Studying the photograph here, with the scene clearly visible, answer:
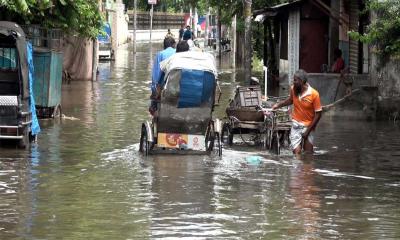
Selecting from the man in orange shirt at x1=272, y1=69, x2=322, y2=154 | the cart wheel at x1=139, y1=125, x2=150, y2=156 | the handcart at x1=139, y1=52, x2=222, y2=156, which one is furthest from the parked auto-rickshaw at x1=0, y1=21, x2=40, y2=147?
the man in orange shirt at x1=272, y1=69, x2=322, y2=154

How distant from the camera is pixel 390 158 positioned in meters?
14.5

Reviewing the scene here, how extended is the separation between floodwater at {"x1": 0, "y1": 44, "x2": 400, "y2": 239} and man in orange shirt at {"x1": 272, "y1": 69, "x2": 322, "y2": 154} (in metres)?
0.38

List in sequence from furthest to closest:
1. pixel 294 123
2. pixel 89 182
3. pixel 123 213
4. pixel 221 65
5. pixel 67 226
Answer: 1. pixel 221 65
2. pixel 294 123
3. pixel 89 182
4. pixel 123 213
5. pixel 67 226

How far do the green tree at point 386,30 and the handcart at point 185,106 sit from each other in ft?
16.9

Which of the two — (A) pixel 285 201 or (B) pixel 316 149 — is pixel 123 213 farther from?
(B) pixel 316 149

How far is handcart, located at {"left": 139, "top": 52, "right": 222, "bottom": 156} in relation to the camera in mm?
13492

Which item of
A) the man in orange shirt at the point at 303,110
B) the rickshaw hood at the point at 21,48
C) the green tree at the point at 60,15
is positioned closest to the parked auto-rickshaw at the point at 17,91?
the rickshaw hood at the point at 21,48

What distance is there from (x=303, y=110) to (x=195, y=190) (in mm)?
3407

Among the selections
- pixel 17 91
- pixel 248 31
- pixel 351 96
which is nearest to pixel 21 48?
pixel 17 91

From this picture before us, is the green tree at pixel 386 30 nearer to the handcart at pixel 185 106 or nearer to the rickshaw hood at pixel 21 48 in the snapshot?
the handcart at pixel 185 106

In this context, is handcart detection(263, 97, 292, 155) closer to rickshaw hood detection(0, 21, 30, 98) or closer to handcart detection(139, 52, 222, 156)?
handcart detection(139, 52, 222, 156)

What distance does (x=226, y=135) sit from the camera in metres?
16.0

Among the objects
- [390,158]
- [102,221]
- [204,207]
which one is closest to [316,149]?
[390,158]

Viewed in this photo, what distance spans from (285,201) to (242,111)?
4717mm
